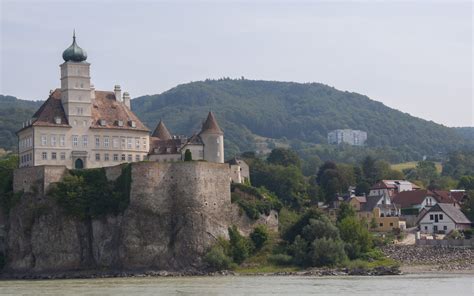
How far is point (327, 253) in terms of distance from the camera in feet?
254

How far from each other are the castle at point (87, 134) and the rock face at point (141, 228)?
3.31m

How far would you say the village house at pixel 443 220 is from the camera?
9031 centimetres

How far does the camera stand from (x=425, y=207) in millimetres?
100312

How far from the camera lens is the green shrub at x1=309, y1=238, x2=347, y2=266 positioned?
7731 cm

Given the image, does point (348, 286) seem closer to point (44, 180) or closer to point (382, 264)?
point (382, 264)

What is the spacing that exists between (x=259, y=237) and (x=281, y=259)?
11.4ft

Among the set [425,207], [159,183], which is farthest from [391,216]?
[159,183]

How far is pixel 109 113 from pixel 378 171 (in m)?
45.5

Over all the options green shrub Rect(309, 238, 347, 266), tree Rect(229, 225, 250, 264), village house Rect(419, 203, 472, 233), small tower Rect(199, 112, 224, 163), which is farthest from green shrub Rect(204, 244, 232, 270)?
village house Rect(419, 203, 472, 233)

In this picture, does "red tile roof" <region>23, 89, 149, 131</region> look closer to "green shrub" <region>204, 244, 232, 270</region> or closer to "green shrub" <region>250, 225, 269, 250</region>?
"green shrub" <region>250, 225, 269, 250</region>

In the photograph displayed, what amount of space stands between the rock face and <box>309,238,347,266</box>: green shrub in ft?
26.7

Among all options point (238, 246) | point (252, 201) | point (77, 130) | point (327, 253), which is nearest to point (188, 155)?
point (252, 201)

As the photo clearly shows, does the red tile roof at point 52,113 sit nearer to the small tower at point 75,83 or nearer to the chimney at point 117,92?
the small tower at point 75,83

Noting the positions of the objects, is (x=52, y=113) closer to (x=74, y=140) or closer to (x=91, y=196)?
(x=74, y=140)
